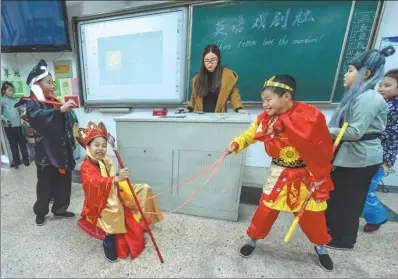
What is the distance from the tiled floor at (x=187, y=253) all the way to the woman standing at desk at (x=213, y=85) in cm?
89

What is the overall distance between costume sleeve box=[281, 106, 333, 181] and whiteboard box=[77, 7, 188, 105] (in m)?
1.42

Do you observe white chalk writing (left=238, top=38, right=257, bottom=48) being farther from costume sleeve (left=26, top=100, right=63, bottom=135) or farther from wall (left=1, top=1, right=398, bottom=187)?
costume sleeve (left=26, top=100, right=63, bottom=135)

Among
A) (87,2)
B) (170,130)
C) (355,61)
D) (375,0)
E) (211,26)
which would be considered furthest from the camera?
(87,2)

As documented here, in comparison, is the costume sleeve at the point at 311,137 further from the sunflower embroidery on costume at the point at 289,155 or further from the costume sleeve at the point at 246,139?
the costume sleeve at the point at 246,139

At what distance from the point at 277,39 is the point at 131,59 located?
58.1 inches

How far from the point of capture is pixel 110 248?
1026 millimetres

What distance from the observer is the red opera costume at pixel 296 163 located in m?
0.81

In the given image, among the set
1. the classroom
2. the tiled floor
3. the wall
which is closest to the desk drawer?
the classroom

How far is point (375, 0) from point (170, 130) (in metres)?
1.82

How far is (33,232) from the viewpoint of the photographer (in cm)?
116

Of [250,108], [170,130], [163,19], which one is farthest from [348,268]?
[163,19]

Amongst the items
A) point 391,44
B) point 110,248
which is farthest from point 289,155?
point 391,44

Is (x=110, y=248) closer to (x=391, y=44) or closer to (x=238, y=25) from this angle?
(x=238, y=25)

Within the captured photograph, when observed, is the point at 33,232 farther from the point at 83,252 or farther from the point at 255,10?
the point at 255,10
